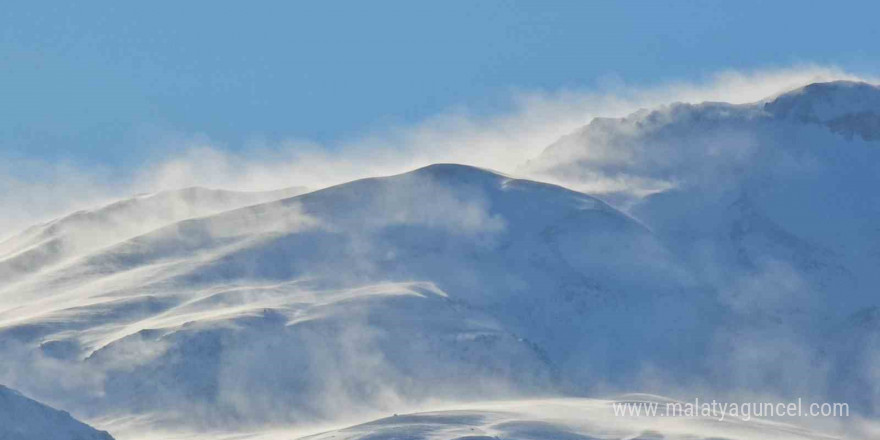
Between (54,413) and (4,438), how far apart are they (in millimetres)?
6826

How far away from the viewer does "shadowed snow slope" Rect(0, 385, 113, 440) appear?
571ft

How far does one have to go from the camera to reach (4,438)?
172500 mm

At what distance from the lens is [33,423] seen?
176125 millimetres

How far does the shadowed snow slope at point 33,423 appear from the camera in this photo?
174 meters

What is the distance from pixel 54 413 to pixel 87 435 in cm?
316

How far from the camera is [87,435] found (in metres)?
178

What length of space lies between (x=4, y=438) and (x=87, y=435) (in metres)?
7.66

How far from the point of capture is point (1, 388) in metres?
176
